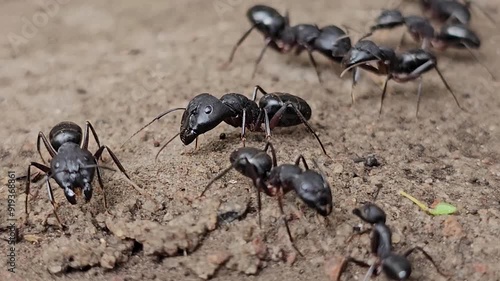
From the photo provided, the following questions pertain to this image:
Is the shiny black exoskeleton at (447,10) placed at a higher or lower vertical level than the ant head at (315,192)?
lower

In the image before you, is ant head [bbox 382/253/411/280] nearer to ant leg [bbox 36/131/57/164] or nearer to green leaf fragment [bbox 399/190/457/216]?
green leaf fragment [bbox 399/190/457/216]

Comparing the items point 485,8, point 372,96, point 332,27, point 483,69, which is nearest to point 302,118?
point 372,96

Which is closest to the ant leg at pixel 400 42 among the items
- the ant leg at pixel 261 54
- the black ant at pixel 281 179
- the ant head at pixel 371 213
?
the ant leg at pixel 261 54

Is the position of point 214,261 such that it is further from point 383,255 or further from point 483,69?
point 483,69

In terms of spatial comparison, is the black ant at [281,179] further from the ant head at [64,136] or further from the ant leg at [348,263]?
the ant head at [64,136]

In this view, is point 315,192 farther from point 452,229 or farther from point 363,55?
point 363,55
